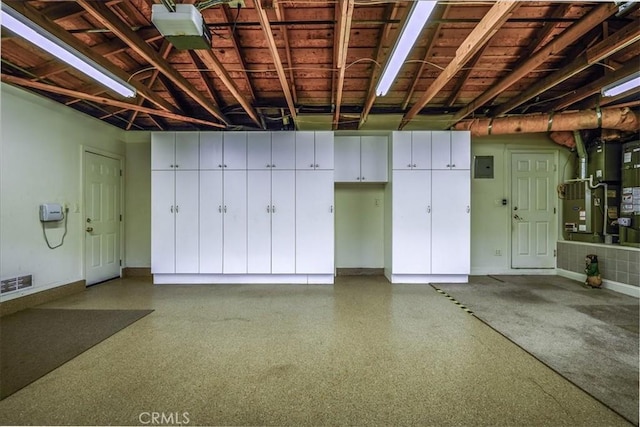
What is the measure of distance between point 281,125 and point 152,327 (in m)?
3.60

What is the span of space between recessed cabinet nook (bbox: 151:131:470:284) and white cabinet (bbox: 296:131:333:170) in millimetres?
15

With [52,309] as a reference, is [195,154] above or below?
above

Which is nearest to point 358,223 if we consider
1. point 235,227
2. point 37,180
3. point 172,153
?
point 235,227

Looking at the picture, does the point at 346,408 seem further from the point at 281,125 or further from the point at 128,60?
the point at 281,125

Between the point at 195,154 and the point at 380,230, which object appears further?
the point at 380,230

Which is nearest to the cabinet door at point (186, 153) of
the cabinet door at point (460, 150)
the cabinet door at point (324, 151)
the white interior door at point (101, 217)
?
the white interior door at point (101, 217)

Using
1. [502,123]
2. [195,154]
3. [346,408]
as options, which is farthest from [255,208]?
[502,123]

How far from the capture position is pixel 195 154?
456 cm

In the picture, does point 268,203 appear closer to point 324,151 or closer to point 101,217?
point 324,151

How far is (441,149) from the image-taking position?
458 cm

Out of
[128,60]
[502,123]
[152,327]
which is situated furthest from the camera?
[502,123]

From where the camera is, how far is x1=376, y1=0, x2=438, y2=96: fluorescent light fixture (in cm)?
193

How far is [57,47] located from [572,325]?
5.29 metres

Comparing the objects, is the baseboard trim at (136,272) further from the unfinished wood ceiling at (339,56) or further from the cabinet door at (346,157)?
the cabinet door at (346,157)
